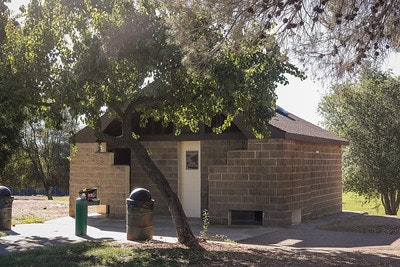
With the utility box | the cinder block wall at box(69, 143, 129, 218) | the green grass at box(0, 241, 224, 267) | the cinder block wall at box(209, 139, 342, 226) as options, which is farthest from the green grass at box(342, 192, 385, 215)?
the green grass at box(0, 241, 224, 267)

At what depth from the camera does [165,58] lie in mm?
10078

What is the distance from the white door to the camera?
16.9 m

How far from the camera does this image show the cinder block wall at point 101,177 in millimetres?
16688

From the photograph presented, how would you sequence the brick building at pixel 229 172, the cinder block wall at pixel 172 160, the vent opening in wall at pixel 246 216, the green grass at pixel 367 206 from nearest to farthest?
the brick building at pixel 229 172
the vent opening in wall at pixel 246 216
the cinder block wall at pixel 172 160
the green grass at pixel 367 206

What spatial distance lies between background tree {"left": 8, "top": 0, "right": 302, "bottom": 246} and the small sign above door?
18.6 ft

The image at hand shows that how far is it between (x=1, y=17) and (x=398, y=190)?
1865 cm

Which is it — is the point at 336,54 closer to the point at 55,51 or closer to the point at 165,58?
the point at 165,58

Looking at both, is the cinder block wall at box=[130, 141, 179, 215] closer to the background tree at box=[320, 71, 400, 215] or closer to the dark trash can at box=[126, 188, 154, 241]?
the dark trash can at box=[126, 188, 154, 241]

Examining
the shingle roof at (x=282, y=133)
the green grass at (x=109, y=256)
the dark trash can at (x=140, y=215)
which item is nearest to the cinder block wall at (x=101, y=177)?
the shingle roof at (x=282, y=133)

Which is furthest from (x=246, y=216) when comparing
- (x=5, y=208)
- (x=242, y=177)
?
(x=5, y=208)

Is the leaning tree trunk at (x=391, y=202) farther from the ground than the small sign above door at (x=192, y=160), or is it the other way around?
the small sign above door at (x=192, y=160)

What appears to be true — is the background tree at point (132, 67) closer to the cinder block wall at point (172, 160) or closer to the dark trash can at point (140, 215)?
the dark trash can at point (140, 215)

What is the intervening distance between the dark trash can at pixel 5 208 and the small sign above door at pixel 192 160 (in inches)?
235

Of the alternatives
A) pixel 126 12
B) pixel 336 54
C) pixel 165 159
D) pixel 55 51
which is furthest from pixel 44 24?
pixel 165 159
